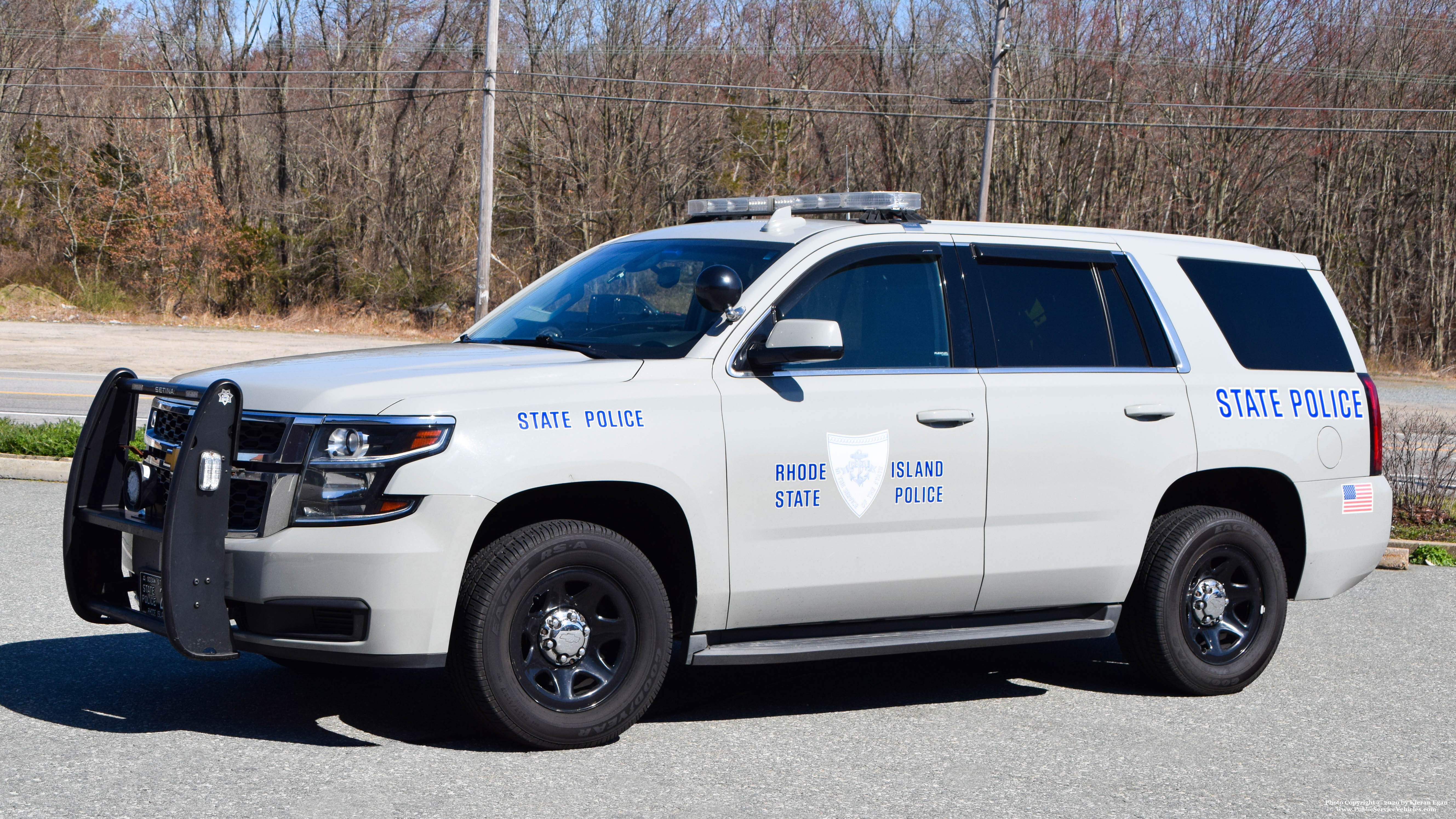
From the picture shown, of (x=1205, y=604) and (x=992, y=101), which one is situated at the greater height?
(x=992, y=101)

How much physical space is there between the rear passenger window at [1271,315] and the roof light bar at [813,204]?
146cm

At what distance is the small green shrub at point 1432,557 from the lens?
9.59m

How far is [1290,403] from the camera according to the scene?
6.22 metres

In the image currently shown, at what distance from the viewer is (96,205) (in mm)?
40625

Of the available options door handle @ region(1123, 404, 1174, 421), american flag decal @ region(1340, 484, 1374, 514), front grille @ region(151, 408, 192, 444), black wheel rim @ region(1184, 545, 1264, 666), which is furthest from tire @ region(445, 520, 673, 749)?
american flag decal @ region(1340, 484, 1374, 514)

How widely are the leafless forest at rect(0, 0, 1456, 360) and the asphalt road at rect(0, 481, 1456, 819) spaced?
3288 centimetres

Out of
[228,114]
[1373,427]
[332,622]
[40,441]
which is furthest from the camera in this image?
[228,114]

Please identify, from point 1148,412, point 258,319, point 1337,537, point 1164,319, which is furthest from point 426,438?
point 258,319

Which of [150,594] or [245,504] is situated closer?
[245,504]

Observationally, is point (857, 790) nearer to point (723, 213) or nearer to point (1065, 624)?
point (1065, 624)

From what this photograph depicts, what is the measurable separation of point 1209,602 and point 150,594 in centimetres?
431

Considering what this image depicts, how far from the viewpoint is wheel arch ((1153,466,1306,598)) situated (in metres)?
6.14

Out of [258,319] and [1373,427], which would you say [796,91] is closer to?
[258,319]

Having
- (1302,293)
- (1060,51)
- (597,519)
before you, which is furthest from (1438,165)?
(597,519)
